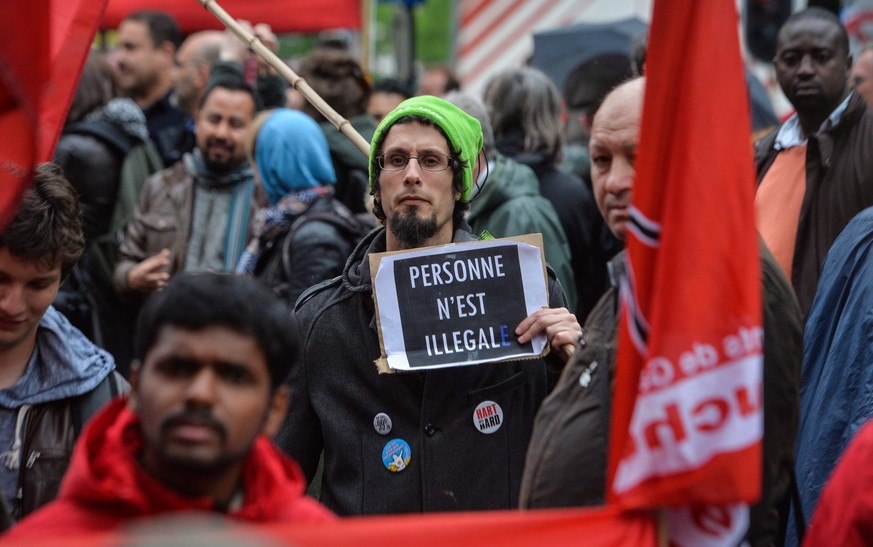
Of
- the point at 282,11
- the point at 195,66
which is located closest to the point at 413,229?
the point at 195,66

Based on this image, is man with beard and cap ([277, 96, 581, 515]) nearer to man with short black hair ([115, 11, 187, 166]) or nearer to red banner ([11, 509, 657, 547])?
red banner ([11, 509, 657, 547])

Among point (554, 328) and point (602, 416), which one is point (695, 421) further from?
point (554, 328)

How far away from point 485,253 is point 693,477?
1.50m

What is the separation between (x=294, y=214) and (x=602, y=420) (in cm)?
309

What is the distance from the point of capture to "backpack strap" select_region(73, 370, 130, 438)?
372 cm

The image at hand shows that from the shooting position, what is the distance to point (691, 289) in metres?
2.83

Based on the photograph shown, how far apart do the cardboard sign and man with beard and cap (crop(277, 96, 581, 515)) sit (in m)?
0.08

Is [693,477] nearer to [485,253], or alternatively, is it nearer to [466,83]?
[485,253]

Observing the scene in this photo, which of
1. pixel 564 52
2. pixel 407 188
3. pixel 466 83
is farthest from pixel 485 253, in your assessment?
pixel 466 83

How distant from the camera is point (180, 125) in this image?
8.55 meters

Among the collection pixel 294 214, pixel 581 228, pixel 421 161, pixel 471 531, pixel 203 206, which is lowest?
pixel 471 531

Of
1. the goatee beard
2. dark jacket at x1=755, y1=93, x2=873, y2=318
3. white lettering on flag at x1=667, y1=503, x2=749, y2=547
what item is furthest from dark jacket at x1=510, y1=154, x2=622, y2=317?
white lettering on flag at x1=667, y1=503, x2=749, y2=547

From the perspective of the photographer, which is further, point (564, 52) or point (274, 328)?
point (564, 52)

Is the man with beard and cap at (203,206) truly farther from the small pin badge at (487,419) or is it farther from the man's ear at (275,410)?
the man's ear at (275,410)
